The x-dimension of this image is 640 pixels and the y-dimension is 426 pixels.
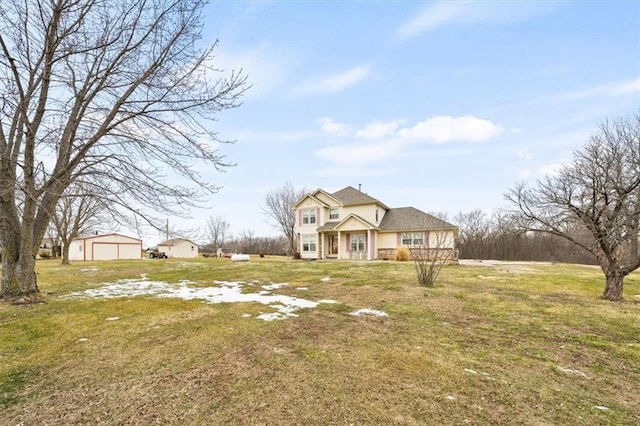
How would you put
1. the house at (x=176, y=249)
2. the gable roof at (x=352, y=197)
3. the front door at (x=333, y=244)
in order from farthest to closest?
the house at (x=176, y=249)
the front door at (x=333, y=244)
the gable roof at (x=352, y=197)

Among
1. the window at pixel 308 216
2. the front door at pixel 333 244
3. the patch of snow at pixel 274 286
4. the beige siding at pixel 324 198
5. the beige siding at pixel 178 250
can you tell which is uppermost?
the beige siding at pixel 324 198

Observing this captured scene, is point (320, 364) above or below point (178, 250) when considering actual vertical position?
above

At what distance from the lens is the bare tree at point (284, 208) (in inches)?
1459

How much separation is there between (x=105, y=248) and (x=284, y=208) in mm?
21548

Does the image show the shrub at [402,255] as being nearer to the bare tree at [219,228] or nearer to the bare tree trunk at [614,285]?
the bare tree trunk at [614,285]

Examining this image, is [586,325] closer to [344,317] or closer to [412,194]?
[344,317]

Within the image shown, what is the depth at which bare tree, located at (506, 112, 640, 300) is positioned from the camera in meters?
8.80

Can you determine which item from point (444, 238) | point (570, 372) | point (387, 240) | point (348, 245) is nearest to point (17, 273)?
point (570, 372)

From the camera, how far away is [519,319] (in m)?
6.79

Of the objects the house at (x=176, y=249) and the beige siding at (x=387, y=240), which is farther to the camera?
the house at (x=176, y=249)

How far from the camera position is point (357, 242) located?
88.0 ft

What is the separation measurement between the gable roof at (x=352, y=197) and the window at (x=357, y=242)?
277 centimetres

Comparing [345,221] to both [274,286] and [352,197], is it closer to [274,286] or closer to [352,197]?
[352,197]

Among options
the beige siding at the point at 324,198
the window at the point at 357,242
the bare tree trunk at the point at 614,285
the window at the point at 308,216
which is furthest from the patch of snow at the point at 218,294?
the beige siding at the point at 324,198
